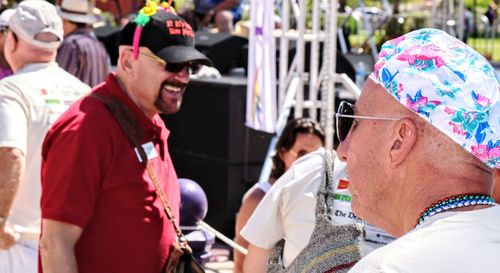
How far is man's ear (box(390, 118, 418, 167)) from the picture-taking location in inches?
73.1

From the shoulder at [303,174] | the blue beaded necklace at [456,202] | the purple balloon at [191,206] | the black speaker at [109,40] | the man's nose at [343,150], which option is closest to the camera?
the blue beaded necklace at [456,202]

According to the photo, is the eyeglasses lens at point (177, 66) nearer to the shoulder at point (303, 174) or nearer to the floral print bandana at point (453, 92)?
the shoulder at point (303, 174)

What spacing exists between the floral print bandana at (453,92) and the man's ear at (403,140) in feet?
0.10

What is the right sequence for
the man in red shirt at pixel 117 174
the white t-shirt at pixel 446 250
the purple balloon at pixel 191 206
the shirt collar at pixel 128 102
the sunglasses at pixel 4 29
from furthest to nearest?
1. the sunglasses at pixel 4 29
2. the purple balloon at pixel 191 206
3. the shirt collar at pixel 128 102
4. the man in red shirt at pixel 117 174
5. the white t-shirt at pixel 446 250

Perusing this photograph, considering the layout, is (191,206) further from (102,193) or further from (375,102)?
(375,102)

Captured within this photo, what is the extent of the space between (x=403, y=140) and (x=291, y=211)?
168 cm

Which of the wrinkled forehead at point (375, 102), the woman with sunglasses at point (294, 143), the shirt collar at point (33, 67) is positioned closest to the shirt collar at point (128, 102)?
the shirt collar at point (33, 67)

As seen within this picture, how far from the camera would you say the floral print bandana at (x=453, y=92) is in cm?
182

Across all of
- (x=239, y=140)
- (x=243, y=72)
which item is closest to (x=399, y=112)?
(x=239, y=140)

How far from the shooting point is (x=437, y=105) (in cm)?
183

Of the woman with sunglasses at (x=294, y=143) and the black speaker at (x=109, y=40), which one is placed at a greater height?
the woman with sunglasses at (x=294, y=143)

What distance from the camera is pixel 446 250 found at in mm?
1654

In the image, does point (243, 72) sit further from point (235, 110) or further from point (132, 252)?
point (132, 252)

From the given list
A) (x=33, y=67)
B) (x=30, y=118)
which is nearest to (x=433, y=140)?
(x=30, y=118)
